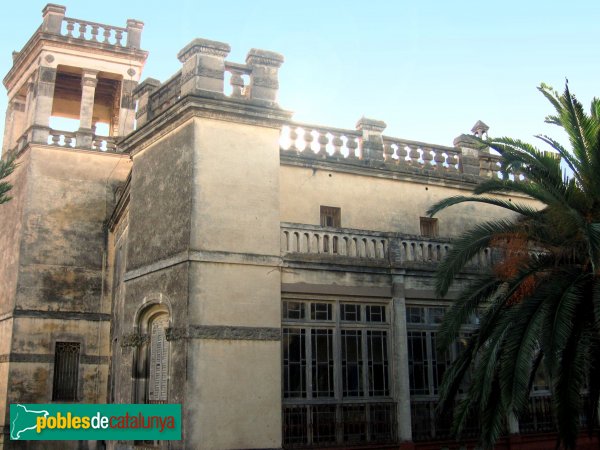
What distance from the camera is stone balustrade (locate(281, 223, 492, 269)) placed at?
51.0 feet

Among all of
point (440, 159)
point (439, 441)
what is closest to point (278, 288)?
point (439, 441)

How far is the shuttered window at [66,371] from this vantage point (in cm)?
2094

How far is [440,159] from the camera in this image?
1973cm

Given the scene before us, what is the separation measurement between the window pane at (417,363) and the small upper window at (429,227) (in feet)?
11.3

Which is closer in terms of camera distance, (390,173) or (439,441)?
(439,441)

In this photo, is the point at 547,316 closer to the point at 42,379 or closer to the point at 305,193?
the point at 305,193

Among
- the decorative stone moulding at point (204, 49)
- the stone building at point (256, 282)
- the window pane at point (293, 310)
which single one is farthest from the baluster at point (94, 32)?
the window pane at point (293, 310)

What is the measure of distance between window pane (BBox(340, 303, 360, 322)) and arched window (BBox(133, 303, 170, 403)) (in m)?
4.06

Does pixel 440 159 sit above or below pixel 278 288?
above

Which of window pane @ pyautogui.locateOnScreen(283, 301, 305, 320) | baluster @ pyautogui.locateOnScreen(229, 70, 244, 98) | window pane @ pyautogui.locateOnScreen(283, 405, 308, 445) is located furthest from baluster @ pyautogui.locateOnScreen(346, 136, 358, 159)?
window pane @ pyautogui.locateOnScreen(283, 405, 308, 445)

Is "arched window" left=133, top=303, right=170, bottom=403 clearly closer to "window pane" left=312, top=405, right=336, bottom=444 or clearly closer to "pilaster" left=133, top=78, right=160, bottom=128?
"window pane" left=312, top=405, right=336, bottom=444

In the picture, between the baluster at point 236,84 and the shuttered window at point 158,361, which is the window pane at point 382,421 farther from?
the baluster at point 236,84

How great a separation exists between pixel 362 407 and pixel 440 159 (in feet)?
25.9

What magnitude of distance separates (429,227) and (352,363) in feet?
17.5
